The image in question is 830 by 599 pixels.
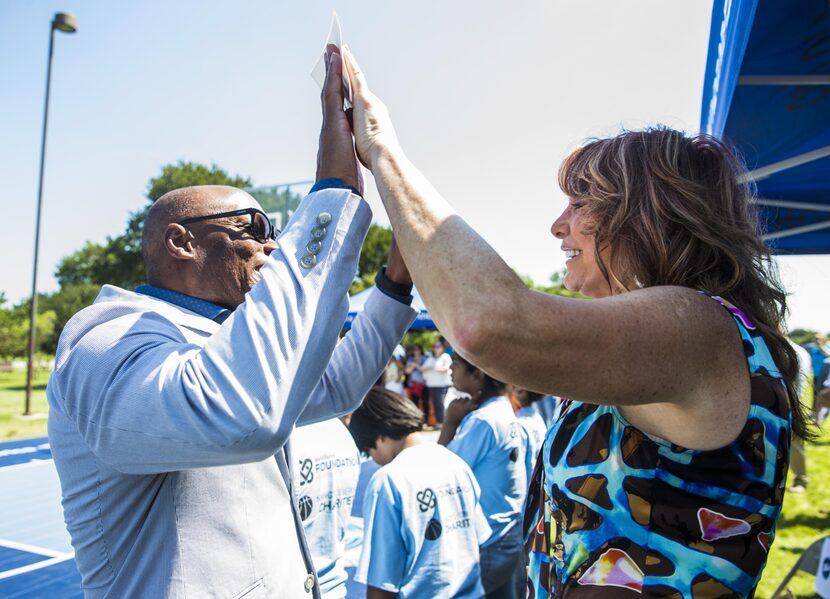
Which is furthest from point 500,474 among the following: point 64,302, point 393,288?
point 64,302

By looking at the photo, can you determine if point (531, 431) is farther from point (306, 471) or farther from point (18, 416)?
point (18, 416)

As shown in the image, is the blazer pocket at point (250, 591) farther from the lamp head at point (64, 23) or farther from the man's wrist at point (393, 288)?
the lamp head at point (64, 23)

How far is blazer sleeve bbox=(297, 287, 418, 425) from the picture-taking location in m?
1.90

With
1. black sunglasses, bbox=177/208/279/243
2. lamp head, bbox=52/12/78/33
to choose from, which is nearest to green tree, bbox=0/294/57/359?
lamp head, bbox=52/12/78/33

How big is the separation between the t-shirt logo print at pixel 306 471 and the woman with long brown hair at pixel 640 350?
181cm

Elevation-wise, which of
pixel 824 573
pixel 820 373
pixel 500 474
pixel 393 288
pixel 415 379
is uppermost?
pixel 393 288

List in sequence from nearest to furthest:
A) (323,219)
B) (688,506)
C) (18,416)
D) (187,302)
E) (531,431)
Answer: (688,506)
(323,219)
(187,302)
(531,431)
(18,416)

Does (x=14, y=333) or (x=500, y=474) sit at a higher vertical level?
(x=500, y=474)

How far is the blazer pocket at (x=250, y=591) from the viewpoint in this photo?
1413mm

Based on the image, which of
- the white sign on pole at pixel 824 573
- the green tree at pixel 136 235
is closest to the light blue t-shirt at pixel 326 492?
the white sign on pole at pixel 824 573

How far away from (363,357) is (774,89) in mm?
2405

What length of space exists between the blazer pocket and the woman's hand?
1054 mm

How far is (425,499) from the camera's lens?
276 cm

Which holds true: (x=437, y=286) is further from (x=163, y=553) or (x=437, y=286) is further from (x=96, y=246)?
(x=96, y=246)
